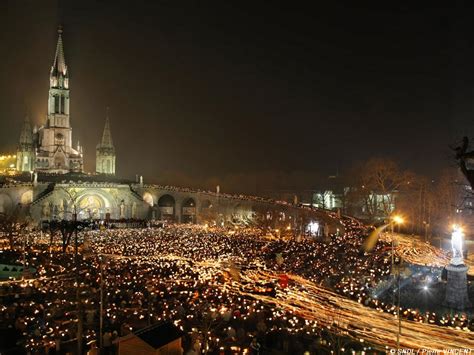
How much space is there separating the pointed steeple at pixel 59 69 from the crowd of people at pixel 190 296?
6025 centimetres

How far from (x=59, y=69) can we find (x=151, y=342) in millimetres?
79021

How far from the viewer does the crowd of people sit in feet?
41.1

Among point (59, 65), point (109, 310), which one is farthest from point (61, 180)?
point (109, 310)

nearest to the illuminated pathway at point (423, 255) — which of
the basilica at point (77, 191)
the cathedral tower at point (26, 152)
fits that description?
the basilica at point (77, 191)

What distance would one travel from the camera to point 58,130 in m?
76.4

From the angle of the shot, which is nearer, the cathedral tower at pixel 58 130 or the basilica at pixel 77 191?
the basilica at pixel 77 191

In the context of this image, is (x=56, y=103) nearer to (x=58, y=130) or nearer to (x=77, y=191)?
(x=58, y=130)

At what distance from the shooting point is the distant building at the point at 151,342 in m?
9.04

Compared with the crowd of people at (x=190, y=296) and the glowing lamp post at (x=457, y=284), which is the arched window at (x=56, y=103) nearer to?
the crowd of people at (x=190, y=296)

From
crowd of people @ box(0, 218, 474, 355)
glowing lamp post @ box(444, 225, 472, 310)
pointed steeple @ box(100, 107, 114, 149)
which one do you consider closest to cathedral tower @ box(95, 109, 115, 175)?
pointed steeple @ box(100, 107, 114, 149)

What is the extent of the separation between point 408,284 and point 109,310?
1317cm

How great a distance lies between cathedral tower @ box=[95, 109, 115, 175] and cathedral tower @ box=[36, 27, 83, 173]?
3.50 metres

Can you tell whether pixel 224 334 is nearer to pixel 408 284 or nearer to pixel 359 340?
pixel 359 340

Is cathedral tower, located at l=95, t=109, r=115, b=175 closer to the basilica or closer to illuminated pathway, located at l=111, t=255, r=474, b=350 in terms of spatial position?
the basilica
